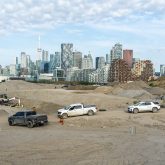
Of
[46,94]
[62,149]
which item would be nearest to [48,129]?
[62,149]

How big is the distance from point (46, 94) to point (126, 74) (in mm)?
112718

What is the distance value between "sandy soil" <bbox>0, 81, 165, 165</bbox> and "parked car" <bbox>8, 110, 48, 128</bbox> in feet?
2.32

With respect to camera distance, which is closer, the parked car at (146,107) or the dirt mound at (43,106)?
the parked car at (146,107)

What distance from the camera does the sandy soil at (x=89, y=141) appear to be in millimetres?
22516

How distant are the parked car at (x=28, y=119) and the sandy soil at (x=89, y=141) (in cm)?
71

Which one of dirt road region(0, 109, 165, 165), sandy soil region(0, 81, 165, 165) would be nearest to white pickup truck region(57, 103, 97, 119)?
sandy soil region(0, 81, 165, 165)

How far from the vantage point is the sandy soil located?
2252 cm

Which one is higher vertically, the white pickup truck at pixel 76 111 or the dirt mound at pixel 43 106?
the white pickup truck at pixel 76 111

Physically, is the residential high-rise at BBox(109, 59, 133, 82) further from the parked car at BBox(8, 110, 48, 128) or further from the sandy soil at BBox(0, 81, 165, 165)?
the parked car at BBox(8, 110, 48, 128)

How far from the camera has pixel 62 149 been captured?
2662 centimetres

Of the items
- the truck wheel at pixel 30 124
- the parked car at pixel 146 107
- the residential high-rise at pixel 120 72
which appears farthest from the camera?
the residential high-rise at pixel 120 72

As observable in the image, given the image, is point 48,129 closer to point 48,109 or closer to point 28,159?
point 28,159

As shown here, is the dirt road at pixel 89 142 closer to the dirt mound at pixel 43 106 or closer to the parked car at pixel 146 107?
the parked car at pixel 146 107

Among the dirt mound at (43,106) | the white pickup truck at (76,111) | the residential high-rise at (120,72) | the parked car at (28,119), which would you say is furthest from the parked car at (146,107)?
the residential high-rise at (120,72)
